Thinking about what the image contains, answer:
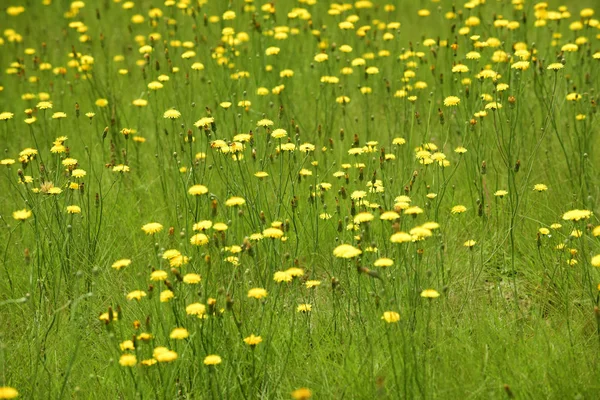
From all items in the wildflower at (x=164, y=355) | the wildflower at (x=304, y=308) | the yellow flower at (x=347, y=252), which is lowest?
the wildflower at (x=304, y=308)

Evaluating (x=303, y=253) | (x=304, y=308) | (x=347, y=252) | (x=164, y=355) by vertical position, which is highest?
(x=347, y=252)

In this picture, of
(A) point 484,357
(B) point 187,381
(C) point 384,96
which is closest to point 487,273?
(A) point 484,357

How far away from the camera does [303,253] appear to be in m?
4.32

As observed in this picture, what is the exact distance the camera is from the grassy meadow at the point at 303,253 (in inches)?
126

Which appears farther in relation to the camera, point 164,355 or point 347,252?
point 347,252

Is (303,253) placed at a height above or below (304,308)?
below

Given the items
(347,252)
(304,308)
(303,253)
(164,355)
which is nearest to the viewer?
(164,355)

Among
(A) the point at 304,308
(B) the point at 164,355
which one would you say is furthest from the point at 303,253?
(B) the point at 164,355

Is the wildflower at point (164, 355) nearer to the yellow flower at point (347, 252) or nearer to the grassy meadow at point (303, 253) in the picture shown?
the grassy meadow at point (303, 253)

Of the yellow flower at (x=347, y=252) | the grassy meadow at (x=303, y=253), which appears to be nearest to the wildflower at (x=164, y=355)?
the grassy meadow at (x=303, y=253)

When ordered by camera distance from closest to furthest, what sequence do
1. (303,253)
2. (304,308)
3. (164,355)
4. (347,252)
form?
(164,355) < (347,252) < (304,308) < (303,253)

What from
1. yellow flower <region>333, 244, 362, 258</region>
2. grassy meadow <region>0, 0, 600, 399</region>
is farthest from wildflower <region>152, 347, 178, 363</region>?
yellow flower <region>333, 244, 362, 258</region>

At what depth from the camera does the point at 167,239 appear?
445 cm

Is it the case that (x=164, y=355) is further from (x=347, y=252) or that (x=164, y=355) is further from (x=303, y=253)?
(x=303, y=253)
